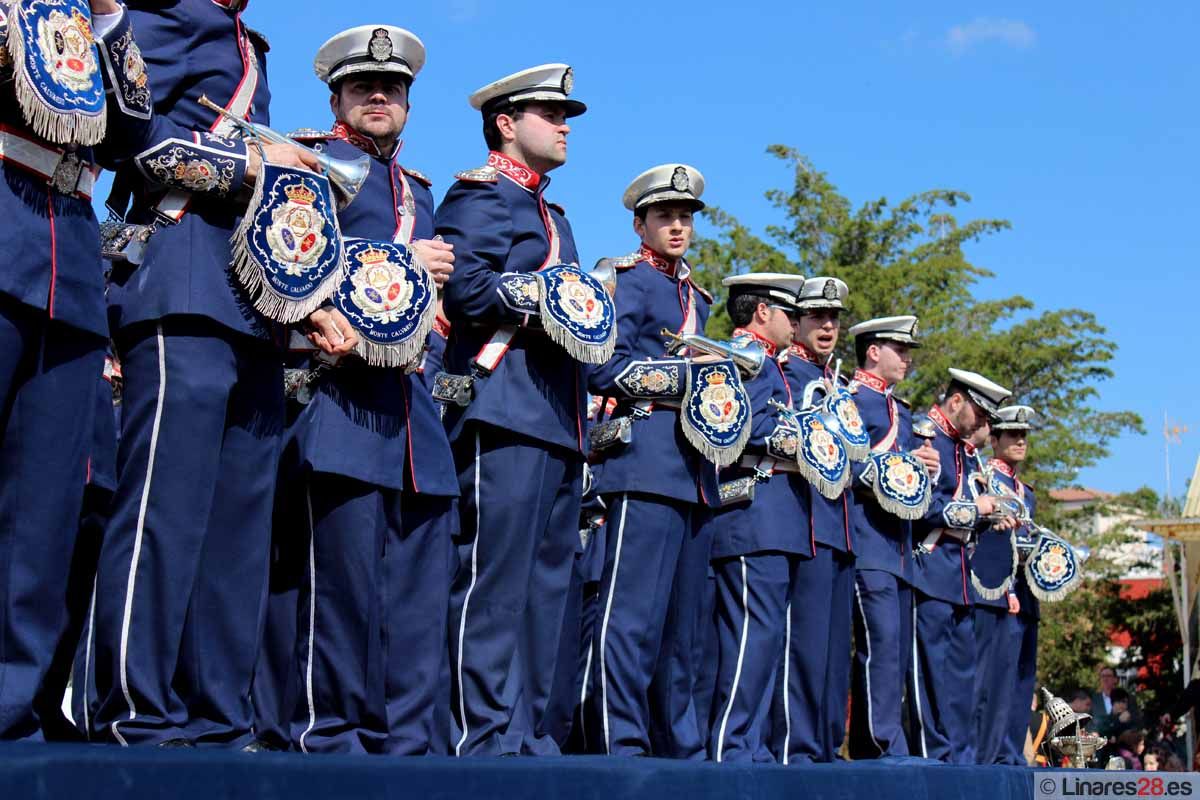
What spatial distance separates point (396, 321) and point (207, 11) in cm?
100

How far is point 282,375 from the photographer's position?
14.6 feet

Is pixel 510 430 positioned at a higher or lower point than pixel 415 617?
higher

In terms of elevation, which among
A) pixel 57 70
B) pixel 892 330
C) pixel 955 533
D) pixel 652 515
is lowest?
pixel 652 515

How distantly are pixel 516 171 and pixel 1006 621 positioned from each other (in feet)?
19.3

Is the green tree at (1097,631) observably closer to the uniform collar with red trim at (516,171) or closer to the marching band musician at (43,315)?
the uniform collar with red trim at (516,171)

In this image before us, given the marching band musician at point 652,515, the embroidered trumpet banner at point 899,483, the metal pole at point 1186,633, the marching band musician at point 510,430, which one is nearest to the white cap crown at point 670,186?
the marching band musician at point 652,515

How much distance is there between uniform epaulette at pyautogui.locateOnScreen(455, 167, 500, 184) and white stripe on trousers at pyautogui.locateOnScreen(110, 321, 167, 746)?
1771 mm

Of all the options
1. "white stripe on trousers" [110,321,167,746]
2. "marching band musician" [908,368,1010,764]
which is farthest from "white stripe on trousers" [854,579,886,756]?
"white stripe on trousers" [110,321,167,746]

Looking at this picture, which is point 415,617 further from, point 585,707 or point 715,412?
point 715,412

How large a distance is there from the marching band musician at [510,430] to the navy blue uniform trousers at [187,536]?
106cm

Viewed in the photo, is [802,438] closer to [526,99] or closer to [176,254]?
[526,99]

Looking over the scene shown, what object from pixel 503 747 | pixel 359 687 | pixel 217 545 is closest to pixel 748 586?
pixel 503 747

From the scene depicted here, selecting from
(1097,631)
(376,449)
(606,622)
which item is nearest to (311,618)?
(376,449)

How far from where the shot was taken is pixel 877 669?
8547 mm
